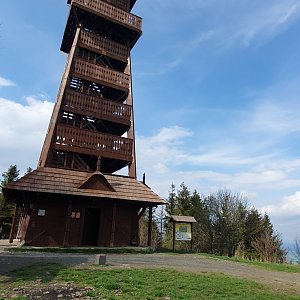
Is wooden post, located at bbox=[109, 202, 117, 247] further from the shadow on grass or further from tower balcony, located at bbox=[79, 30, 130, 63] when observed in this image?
tower balcony, located at bbox=[79, 30, 130, 63]

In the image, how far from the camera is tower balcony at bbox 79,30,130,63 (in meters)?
22.6

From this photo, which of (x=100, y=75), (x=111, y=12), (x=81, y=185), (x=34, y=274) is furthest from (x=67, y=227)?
(x=111, y=12)

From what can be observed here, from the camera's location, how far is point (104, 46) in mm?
23266

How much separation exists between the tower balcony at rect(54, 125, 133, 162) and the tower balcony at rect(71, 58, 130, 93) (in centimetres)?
423

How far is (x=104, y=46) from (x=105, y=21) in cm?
210

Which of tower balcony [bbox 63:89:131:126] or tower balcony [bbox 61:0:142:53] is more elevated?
tower balcony [bbox 61:0:142:53]

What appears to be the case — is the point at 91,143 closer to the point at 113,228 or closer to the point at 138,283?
the point at 113,228

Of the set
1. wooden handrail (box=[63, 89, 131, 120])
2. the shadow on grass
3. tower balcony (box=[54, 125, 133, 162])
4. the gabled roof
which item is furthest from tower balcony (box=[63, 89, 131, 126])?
the shadow on grass

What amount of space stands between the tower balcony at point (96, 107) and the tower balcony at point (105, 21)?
614 centimetres

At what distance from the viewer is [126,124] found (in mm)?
21891

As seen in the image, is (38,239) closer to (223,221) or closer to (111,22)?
(111,22)

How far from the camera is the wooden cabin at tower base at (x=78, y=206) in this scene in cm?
1600

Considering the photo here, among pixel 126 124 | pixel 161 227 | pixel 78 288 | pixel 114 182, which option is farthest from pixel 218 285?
pixel 161 227

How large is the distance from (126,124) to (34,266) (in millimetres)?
13750
